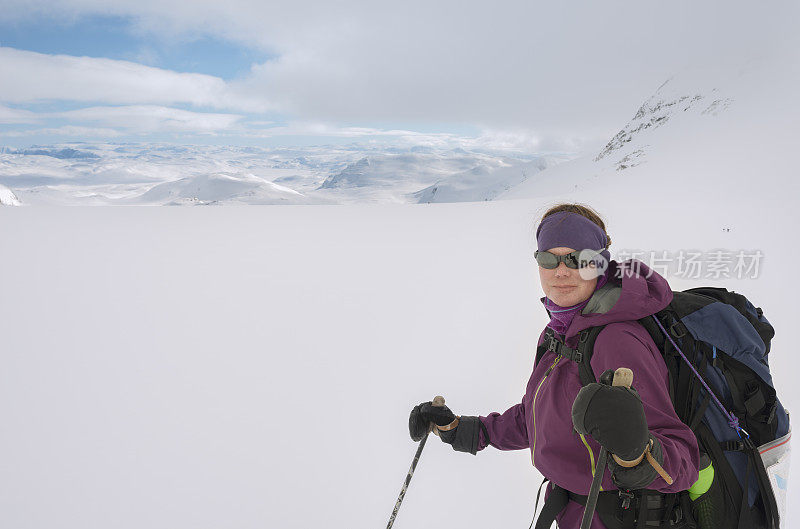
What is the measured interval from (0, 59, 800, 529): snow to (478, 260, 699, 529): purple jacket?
1.63 meters

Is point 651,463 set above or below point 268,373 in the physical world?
above

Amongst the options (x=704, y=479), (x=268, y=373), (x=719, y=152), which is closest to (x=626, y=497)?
(x=704, y=479)

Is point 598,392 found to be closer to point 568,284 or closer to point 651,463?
point 651,463

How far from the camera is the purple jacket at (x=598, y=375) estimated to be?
54.9 inches

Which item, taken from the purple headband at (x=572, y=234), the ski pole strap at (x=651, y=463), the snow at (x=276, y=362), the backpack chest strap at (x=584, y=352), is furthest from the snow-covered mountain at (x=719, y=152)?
the ski pole strap at (x=651, y=463)

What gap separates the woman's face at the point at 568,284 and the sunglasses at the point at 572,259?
0.05 ft

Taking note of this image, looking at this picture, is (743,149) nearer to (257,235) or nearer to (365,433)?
(257,235)

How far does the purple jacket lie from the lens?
1395mm

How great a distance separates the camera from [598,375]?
1.54 m

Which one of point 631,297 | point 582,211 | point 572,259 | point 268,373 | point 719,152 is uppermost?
point 719,152

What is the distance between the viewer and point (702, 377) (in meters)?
1.55

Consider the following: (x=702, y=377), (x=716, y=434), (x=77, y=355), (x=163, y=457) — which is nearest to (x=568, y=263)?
(x=702, y=377)

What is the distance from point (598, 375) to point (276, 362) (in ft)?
13.4

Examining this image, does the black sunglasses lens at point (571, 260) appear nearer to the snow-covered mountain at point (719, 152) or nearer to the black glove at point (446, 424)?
the black glove at point (446, 424)
